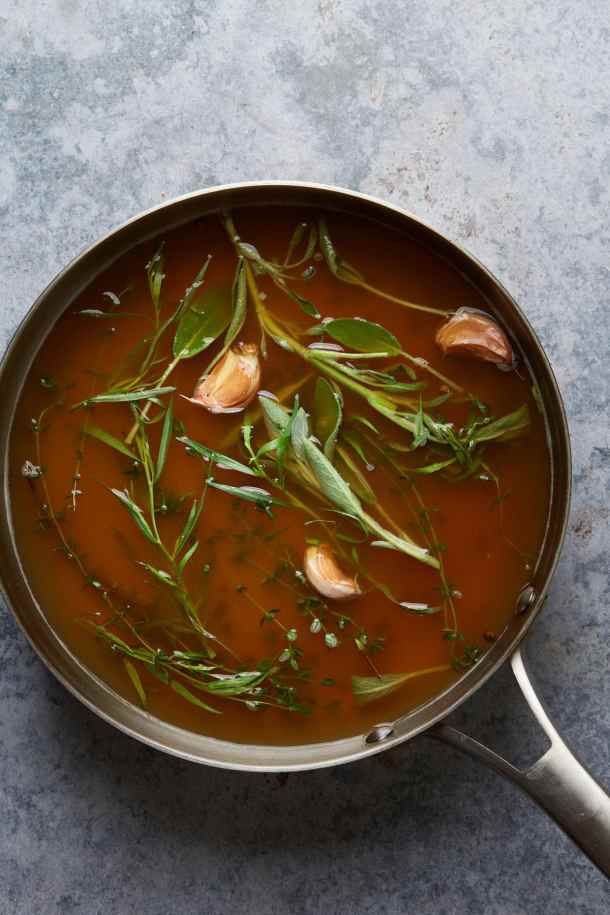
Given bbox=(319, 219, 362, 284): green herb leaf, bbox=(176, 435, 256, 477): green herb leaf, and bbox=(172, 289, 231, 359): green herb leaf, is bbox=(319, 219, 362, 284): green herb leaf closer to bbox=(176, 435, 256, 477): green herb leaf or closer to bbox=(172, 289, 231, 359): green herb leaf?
bbox=(172, 289, 231, 359): green herb leaf

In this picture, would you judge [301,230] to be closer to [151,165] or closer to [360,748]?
[151,165]

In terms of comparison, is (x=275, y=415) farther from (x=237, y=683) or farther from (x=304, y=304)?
(x=237, y=683)

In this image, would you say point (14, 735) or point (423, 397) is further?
point (14, 735)

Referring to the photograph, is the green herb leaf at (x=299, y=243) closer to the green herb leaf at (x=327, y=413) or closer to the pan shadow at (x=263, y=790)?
the green herb leaf at (x=327, y=413)

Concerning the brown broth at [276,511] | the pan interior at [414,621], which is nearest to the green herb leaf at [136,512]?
the brown broth at [276,511]

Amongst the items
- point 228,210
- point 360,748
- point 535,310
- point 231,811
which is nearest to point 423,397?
point 535,310

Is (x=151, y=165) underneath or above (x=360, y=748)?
above

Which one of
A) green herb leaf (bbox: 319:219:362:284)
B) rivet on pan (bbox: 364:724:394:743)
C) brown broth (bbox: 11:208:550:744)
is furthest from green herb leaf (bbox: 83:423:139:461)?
rivet on pan (bbox: 364:724:394:743)

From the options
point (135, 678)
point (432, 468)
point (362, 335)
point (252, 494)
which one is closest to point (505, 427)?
point (432, 468)
